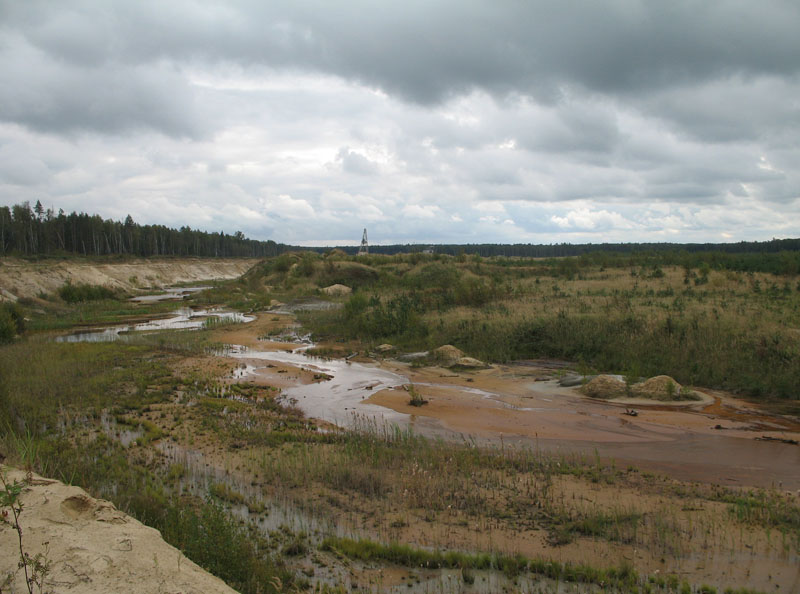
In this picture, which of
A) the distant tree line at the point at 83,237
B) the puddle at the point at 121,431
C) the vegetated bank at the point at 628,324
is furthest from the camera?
the distant tree line at the point at 83,237

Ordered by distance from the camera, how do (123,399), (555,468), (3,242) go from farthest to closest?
(3,242)
(123,399)
(555,468)

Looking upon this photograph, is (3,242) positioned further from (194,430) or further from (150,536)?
(150,536)

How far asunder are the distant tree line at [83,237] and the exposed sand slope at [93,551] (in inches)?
3028

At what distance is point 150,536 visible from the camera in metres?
5.05

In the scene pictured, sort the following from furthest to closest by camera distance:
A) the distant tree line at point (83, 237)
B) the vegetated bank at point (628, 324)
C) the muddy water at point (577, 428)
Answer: the distant tree line at point (83, 237) → the vegetated bank at point (628, 324) → the muddy water at point (577, 428)

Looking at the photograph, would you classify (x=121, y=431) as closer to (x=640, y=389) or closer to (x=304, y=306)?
(x=640, y=389)

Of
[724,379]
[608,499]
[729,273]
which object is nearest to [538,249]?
[729,273]

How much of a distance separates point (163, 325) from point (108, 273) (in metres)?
38.7

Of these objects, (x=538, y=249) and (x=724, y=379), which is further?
(x=538, y=249)

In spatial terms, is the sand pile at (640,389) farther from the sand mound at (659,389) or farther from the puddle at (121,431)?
the puddle at (121,431)

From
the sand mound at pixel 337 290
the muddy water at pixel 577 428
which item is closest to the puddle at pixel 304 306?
the sand mound at pixel 337 290

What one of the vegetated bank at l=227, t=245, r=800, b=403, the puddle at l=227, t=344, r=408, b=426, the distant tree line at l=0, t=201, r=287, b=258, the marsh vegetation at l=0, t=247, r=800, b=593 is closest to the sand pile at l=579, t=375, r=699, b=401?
the vegetated bank at l=227, t=245, r=800, b=403

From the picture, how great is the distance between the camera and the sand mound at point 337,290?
44.3 metres

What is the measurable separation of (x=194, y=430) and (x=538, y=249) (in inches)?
5516
